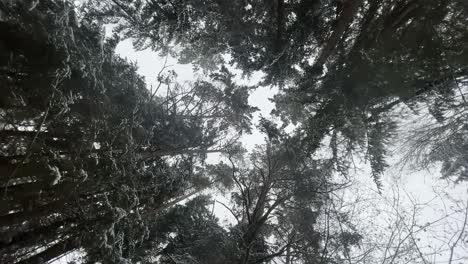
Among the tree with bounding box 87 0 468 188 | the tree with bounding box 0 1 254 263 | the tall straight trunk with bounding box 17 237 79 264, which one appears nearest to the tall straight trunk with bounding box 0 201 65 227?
the tree with bounding box 0 1 254 263

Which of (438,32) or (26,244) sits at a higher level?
(438,32)

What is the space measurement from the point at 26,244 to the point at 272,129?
776 cm

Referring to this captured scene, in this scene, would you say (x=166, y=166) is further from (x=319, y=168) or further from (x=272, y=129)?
(x=319, y=168)

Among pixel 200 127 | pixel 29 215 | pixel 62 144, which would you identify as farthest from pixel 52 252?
pixel 200 127

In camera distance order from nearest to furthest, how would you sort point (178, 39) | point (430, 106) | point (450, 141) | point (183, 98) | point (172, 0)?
point (430, 106) < point (450, 141) < point (172, 0) < point (178, 39) < point (183, 98)

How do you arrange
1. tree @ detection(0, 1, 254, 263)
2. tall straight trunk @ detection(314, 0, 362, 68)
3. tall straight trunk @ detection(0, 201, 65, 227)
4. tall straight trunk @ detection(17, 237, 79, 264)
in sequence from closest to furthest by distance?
1. tree @ detection(0, 1, 254, 263)
2. tall straight trunk @ detection(0, 201, 65, 227)
3. tall straight trunk @ detection(17, 237, 79, 264)
4. tall straight trunk @ detection(314, 0, 362, 68)

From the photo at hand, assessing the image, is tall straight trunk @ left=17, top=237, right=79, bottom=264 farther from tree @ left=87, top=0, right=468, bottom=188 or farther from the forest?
tree @ left=87, top=0, right=468, bottom=188

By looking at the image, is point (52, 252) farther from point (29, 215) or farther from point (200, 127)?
point (200, 127)

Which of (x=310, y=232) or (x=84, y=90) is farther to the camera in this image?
(x=310, y=232)

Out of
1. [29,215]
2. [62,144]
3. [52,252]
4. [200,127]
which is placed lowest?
[52,252]

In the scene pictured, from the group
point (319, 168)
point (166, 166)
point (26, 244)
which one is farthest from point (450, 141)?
point (26, 244)

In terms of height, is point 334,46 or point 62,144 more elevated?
point 334,46

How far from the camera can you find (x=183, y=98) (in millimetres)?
13188

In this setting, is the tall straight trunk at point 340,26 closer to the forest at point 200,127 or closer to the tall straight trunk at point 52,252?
the forest at point 200,127
